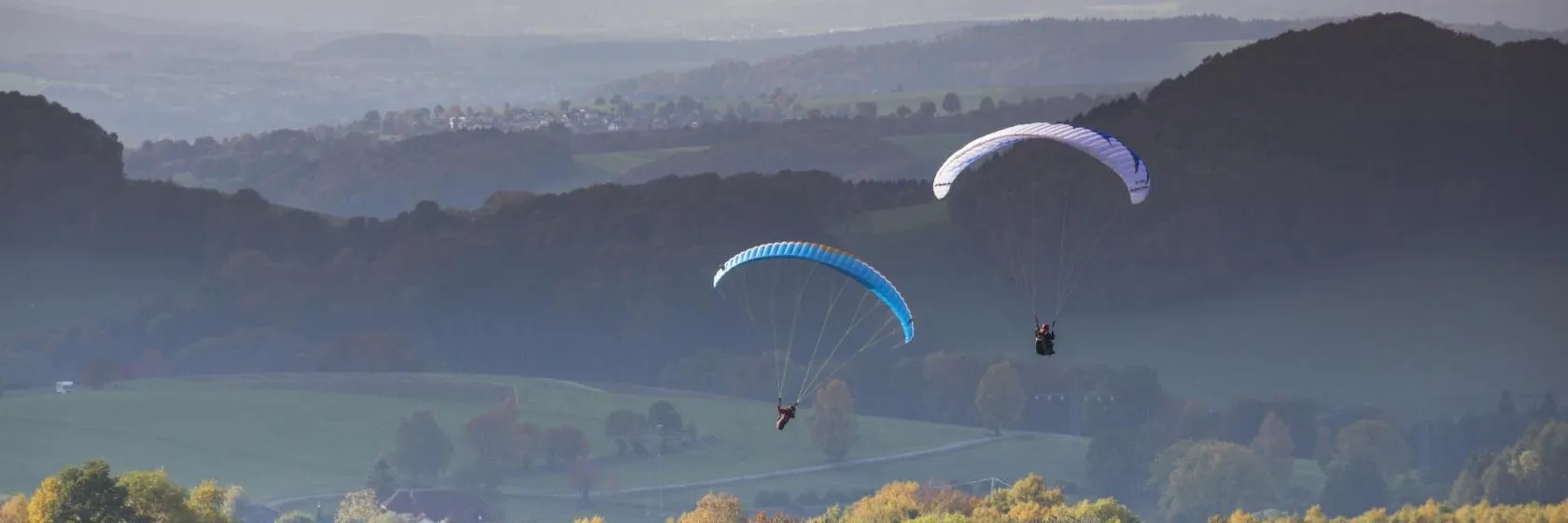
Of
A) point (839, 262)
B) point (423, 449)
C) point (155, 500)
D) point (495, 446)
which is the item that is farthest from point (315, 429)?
point (839, 262)

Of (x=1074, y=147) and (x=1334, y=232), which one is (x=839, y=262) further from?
(x=1334, y=232)

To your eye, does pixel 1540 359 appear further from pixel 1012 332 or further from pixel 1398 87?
pixel 1398 87

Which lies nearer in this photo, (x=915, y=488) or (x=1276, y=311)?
(x=915, y=488)

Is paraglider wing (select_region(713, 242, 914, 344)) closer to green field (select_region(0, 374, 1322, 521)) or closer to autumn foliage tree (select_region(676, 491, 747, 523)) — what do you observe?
autumn foliage tree (select_region(676, 491, 747, 523))

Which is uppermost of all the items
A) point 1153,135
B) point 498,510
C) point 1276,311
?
point 1153,135

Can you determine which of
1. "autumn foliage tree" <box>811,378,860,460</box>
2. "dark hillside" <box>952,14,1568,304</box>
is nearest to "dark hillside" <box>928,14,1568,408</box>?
"dark hillside" <box>952,14,1568,304</box>

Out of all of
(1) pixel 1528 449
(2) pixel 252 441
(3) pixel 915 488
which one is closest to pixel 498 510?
(2) pixel 252 441
